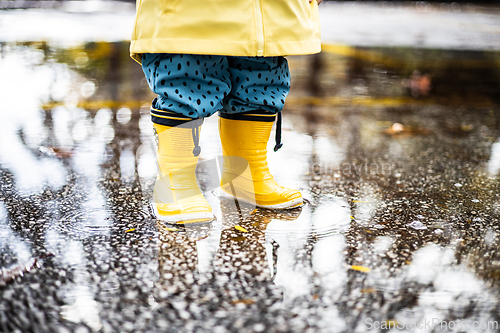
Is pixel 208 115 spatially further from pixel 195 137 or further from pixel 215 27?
pixel 215 27

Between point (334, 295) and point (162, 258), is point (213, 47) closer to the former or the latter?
point (162, 258)

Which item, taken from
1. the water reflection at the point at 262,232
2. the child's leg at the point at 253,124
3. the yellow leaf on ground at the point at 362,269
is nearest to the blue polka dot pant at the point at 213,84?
the child's leg at the point at 253,124

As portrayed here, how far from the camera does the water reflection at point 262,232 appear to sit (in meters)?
1.23

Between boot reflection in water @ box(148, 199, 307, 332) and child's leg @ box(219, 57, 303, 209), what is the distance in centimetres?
22

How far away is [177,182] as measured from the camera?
1.83 meters

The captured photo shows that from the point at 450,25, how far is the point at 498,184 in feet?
35.1

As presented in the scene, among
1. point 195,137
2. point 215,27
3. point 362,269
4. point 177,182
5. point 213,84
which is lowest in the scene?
point 362,269

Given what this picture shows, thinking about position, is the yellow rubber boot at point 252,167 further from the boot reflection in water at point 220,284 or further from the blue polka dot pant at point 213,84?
the boot reflection in water at point 220,284

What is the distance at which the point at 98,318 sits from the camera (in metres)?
1.18

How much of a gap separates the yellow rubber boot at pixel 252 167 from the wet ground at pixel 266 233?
7 cm

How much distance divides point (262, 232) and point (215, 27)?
723mm

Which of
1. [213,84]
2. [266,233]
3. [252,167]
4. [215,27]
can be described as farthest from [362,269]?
[215,27]

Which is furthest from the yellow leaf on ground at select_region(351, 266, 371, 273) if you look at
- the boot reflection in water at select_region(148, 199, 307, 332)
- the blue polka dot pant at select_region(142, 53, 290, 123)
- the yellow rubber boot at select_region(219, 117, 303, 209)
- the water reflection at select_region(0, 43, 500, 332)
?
the blue polka dot pant at select_region(142, 53, 290, 123)

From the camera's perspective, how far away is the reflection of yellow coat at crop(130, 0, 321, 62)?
65.2 inches
